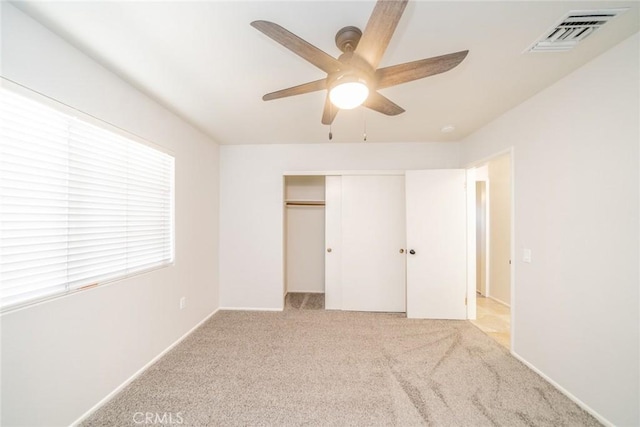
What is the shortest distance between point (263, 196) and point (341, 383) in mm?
2541

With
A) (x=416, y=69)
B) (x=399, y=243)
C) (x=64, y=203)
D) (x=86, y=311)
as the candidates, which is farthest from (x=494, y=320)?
(x=64, y=203)

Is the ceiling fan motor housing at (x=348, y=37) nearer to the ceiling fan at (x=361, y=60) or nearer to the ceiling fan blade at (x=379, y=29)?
the ceiling fan at (x=361, y=60)

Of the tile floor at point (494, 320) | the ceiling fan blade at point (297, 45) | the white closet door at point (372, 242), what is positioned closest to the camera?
the ceiling fan blade at point (297, 45)

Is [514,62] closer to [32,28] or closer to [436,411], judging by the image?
[436,411]

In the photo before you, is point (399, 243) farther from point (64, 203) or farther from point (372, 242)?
point (64, 203)

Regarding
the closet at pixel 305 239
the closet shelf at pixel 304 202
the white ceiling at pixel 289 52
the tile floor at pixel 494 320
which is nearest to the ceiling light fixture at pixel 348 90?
the white ceiling at pixel 289 52

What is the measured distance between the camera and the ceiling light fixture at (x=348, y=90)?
1.17 m

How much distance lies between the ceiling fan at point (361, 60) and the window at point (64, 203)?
1.44 meters

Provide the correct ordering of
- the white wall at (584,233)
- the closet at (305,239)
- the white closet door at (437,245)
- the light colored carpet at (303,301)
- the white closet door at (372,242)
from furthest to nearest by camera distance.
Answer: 1. the closet at (305,239)
2. the light colored carpet at (303,301)
3. the white closet door at (372,242)
4. the white closet door at (437,245)
5. the white wall at (584,233)

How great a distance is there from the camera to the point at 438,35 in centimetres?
141

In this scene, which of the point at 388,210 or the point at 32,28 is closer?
the point at 32,28

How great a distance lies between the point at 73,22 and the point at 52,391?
A: 218cm

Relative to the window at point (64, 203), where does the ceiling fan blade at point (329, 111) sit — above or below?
above

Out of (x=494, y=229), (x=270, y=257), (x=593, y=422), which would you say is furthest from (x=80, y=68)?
(x=494, y=229)
